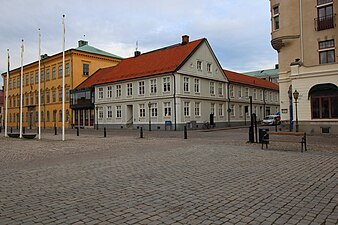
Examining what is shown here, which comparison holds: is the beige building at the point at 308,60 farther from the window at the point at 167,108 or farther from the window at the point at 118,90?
the window at the point at 118,90

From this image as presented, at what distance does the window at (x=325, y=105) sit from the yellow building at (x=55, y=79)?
38953mm

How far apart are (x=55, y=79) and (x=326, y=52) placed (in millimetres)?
45673

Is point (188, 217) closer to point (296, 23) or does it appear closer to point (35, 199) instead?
point (35, 199)

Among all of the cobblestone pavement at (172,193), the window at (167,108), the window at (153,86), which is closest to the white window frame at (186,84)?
the window at (167,108)

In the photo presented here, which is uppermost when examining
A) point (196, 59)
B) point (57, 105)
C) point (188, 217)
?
point (196, 59)

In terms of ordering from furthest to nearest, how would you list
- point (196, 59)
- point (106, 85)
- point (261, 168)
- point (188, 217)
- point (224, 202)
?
point (106, 85)
point (196, 59)
point (261, 168)
point (224, 202)
point (188, 217)

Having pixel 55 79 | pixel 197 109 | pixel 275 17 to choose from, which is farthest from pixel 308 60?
pixel 55 79

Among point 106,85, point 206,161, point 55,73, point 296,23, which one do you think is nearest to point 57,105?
point 55,73

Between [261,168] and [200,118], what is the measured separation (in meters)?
30.1

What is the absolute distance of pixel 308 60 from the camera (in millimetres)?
25984

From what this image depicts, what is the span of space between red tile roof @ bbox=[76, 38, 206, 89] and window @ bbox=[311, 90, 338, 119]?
16.4 metres

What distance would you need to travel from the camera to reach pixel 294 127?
24.4 metres

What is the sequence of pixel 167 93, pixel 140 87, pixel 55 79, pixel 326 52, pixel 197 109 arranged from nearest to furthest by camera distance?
pixel 326 52 → pixel 167 93 → pixel 197 109 → pixel 140 87 → pixel 55 79

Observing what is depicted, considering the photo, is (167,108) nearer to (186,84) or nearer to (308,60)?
(186,84)
